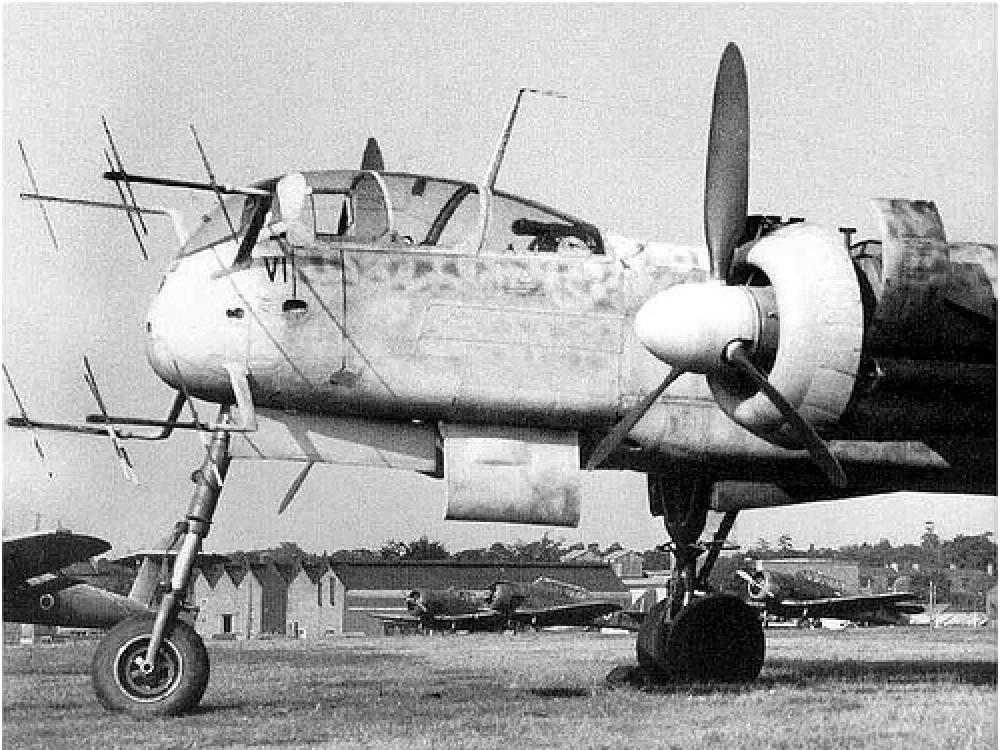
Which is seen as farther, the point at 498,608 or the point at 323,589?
the point at 323,589

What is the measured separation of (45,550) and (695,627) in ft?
36.8

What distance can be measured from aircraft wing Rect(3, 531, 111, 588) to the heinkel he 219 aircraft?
8214mm

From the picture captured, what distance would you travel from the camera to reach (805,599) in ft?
180

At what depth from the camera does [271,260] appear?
36.1ft

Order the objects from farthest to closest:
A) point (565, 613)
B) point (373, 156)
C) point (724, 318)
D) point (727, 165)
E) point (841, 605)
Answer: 1. point (841, 605)
2. point (565, 613)
3. point (373, 156)
4. point (727, 165)
5. point (724, 318)

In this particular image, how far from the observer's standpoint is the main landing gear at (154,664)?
10.2 metres

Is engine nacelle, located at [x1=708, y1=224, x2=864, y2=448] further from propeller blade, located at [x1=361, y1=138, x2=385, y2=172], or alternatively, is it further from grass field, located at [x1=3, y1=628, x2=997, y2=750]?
propeller blade, located at [x1=361, y1=138, x2=385, y2=172]

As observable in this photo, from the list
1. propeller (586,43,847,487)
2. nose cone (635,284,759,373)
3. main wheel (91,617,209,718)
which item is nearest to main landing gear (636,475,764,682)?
propeller (586,43,847,487)

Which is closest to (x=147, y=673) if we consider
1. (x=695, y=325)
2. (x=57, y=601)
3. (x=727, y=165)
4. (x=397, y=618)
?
(x=695, y=325)

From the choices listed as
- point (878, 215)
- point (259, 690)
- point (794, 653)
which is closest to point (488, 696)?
point (259, 690)

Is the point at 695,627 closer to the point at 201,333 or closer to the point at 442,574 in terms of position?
the point at 201,333

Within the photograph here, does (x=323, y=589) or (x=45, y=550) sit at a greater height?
(x=45, y=550)

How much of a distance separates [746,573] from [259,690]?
41.1 metres

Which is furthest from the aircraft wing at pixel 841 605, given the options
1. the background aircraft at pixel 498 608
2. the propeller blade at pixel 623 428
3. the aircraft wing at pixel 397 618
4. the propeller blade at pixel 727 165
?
the propeller blade at pixel 727 165
